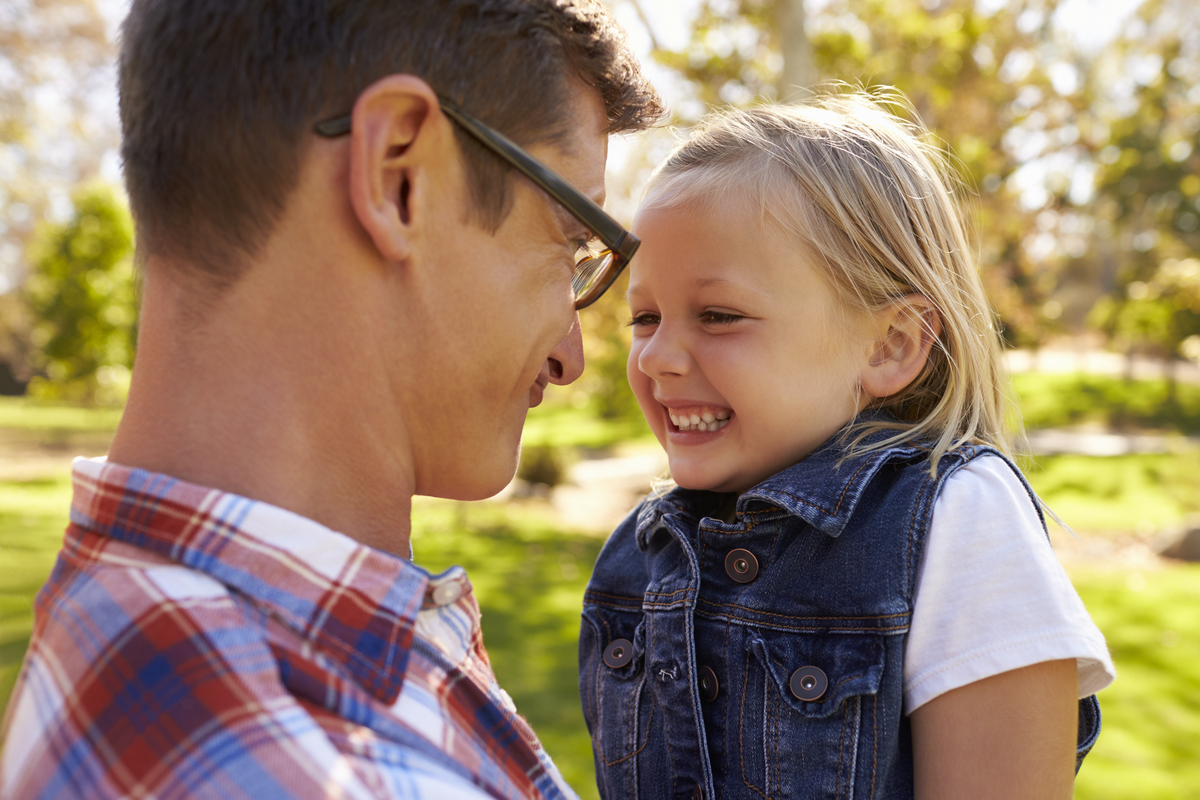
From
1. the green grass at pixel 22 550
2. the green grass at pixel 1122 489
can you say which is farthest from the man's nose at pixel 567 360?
the green grass at pixel 1122 489

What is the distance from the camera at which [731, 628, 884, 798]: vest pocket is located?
5.29 ft

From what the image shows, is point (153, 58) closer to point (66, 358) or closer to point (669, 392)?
point (669, 392)

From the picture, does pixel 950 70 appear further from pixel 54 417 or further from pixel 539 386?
pixel 54 417

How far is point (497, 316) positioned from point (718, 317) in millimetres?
747

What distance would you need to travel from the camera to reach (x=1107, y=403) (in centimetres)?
2691

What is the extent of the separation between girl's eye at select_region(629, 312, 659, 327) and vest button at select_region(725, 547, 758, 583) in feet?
2.06

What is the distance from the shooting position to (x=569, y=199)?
1445mm

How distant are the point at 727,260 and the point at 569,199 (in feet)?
2.02

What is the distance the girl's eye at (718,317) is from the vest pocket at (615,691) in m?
0.73

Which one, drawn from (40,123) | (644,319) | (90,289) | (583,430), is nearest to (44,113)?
(40,123)

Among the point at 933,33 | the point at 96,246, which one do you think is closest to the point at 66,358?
the point at 96,246

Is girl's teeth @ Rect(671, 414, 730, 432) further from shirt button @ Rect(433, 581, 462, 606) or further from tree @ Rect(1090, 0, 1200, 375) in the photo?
tree @ Rect(1090, 0, 1200, 375)

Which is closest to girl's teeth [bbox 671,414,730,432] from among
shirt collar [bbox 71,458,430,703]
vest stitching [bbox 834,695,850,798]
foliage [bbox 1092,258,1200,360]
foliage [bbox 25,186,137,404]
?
vest stitching [bbox 834,695,850,798]

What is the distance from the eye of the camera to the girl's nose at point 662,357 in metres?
1.99
